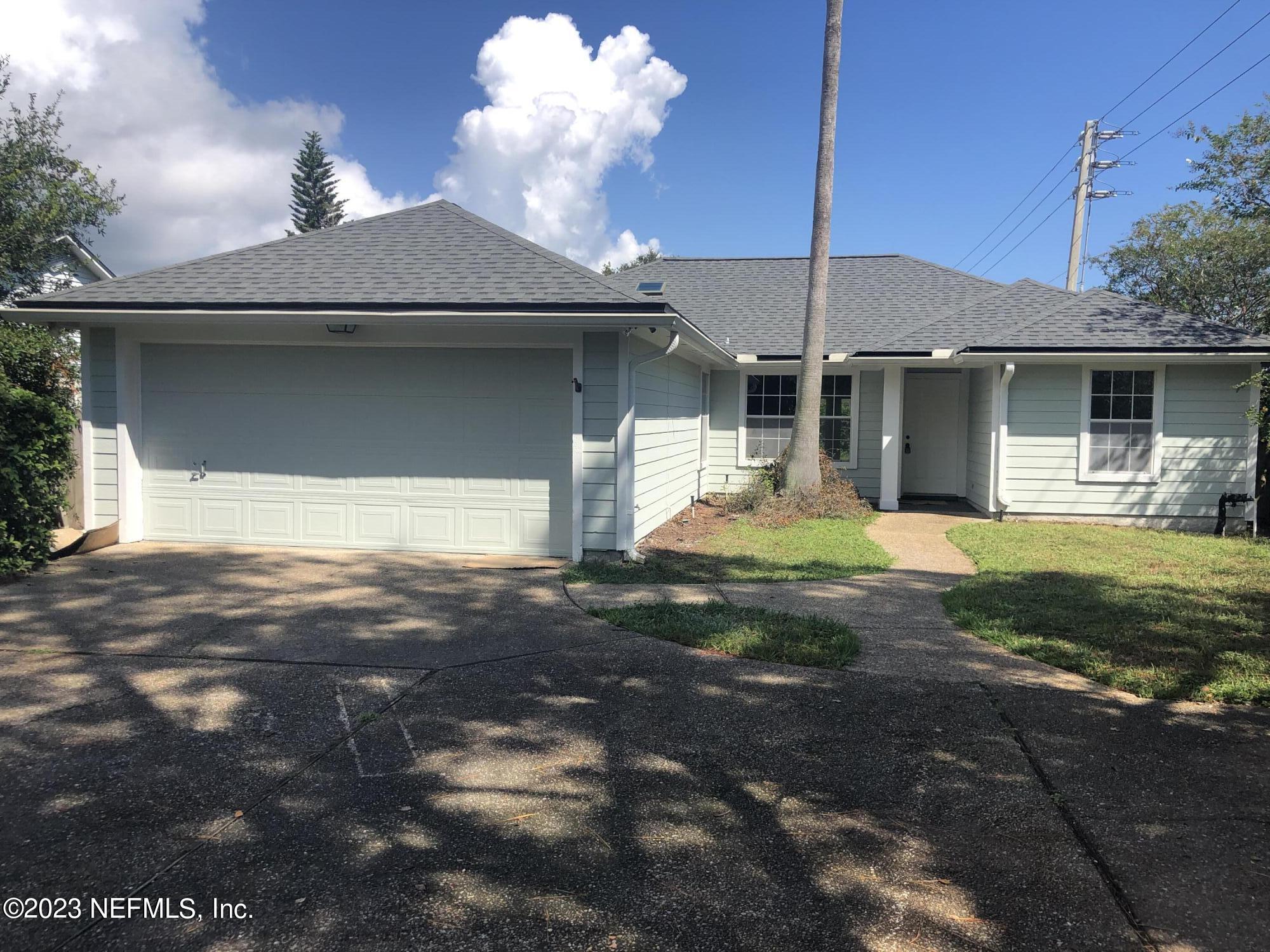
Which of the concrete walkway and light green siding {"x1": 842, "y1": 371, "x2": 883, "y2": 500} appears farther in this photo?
light green siding {"x1": 842, "y1": 371, "x2": 883, "y2": 500}

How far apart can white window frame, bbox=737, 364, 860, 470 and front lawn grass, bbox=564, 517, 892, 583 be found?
10.4 feet

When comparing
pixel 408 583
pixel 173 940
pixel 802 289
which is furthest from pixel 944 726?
pixel 802 289

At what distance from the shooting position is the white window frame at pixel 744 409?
15.5 metres

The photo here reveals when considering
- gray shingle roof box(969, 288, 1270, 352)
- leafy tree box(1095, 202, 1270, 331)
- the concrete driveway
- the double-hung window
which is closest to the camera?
the concrete driveway

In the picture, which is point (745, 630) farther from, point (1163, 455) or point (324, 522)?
point (1163, 455)

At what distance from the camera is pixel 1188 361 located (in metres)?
12.5

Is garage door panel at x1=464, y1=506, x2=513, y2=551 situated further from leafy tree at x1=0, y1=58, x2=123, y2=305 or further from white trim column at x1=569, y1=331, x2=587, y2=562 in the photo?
leafy tree at x1=0, y1=58, x2=123, y2=305

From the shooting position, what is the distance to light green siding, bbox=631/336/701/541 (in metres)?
10.1

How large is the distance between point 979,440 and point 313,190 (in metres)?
52.1

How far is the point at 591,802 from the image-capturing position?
3756mm

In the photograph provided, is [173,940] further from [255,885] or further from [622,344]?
[622,344]

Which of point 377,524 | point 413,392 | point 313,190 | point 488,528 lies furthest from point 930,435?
point 313,190

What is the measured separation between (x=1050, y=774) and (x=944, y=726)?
→ 0.68m

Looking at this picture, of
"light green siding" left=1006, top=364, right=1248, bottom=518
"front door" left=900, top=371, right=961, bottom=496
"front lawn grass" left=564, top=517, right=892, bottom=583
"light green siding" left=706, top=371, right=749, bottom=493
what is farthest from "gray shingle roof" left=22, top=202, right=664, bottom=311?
"front door" left=900, top=371, right=961, bottom=496
